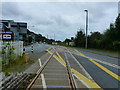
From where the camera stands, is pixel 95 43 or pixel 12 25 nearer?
pixel 12 25

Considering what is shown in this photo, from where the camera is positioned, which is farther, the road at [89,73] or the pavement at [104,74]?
the pavement at [104,74]

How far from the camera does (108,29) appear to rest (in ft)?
113

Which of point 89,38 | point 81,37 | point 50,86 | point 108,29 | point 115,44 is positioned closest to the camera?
point 50,86

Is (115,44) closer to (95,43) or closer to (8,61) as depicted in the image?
(95,43)

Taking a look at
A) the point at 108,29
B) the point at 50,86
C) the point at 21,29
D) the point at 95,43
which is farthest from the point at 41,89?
the point at 95,43

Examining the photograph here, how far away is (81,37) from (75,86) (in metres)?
45.5

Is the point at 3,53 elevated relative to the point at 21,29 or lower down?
lower down

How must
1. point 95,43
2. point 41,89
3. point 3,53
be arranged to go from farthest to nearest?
point 95,43, point 3,53, point 41,89

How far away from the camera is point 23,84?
5.99 metres

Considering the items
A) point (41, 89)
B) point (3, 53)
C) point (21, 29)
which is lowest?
point (41, 89)

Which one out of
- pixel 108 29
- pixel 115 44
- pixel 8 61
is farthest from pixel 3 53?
pixel 108 29

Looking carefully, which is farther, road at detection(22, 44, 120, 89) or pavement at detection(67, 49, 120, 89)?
pavement at detection(67, 49, 120, 89)

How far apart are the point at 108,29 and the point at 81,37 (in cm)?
1678

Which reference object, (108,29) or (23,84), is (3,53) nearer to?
(23,84)
